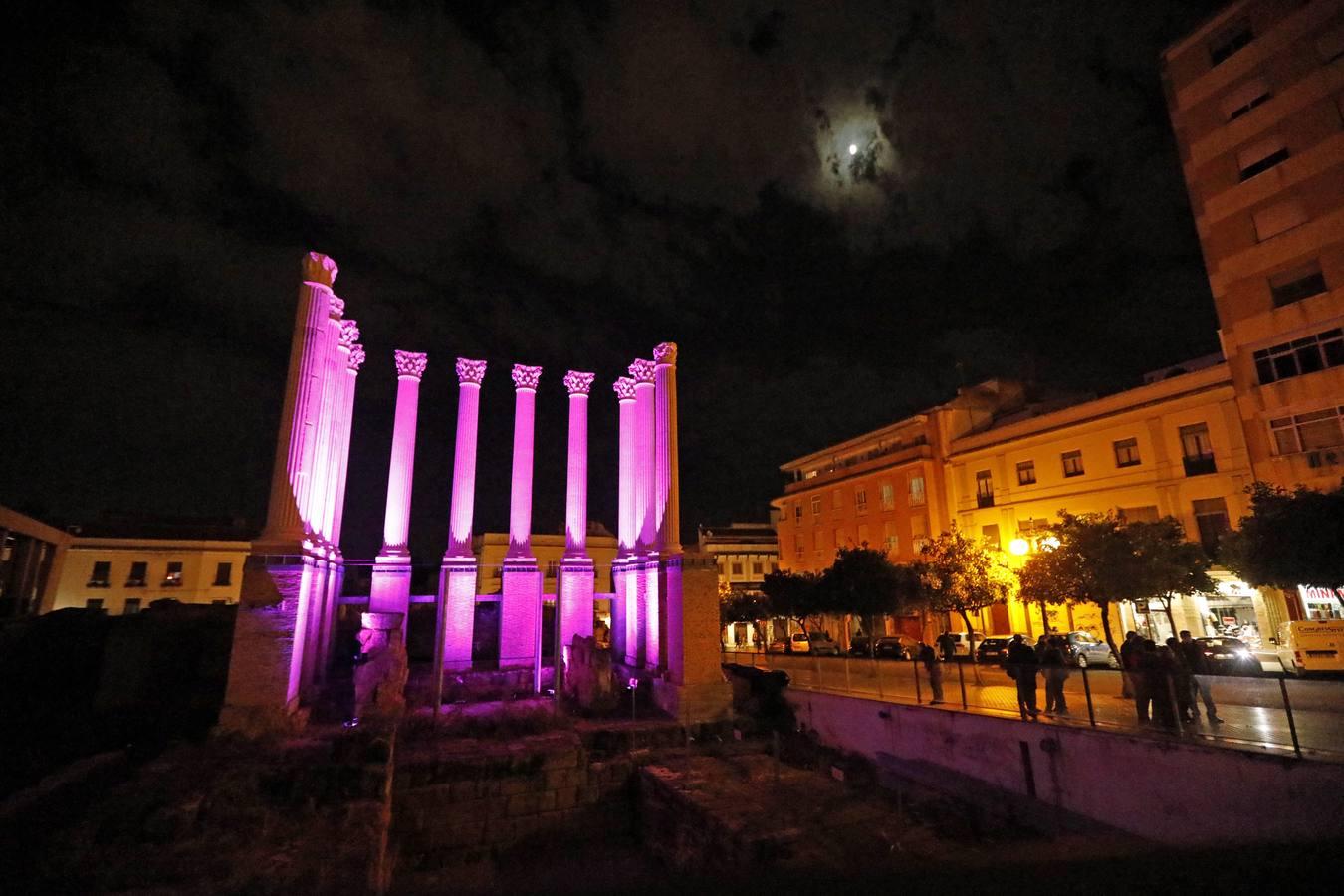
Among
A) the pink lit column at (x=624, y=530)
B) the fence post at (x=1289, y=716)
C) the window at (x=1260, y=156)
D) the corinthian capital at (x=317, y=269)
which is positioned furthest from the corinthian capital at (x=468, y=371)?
the window at (x=1260, y=156)

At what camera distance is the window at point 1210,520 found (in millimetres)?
21453

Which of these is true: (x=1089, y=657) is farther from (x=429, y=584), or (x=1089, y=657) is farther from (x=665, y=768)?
(x=429, y=584)

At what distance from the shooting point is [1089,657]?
20.7m

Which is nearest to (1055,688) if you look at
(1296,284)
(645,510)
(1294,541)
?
(1294,541)

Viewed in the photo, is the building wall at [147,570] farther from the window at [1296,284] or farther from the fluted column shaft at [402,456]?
the window at [1296,284]

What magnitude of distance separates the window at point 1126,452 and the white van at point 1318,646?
31.9ft

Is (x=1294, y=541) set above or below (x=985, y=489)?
below

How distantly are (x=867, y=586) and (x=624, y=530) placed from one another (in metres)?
10.4

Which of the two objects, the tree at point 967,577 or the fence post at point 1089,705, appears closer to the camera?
the fence post at point 1089,705

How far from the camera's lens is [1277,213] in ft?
64.1

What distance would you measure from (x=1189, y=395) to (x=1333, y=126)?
334 inches

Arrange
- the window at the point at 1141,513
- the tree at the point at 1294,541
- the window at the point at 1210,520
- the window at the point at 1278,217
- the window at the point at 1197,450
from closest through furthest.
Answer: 1. the tree at the point at 1294,541
2. the window at the point at 1278,217
3. the window at the point at 1210,520
4. the window at the point at 1197,450
5. the window at the point at 1141,513

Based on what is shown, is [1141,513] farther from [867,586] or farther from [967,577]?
[867,586]

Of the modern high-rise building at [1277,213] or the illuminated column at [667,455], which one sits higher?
the modern high-rise building at [1277,213]
